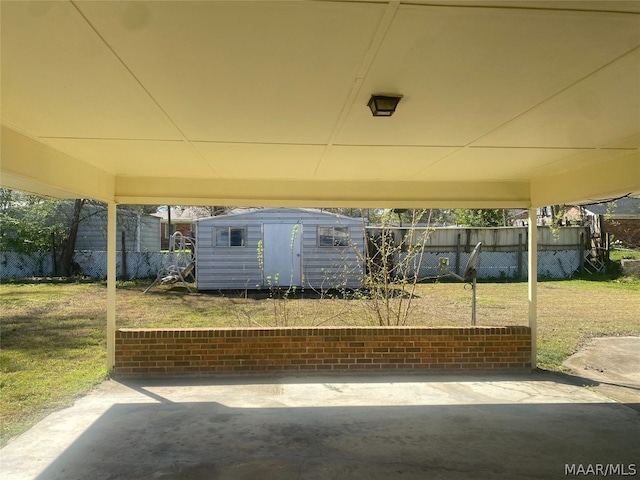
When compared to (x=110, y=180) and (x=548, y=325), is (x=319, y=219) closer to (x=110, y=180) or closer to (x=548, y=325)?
(x=548, y=325)

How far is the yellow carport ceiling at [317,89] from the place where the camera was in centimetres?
160

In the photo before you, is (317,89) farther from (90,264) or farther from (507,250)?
(90,264)

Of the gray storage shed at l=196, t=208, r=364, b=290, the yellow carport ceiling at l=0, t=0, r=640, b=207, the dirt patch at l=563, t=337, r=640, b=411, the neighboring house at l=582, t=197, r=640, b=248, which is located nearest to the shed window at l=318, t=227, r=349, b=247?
the gray storage shed at l=196, t=208, r=364, b=290

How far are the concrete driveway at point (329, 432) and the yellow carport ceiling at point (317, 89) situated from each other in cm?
209

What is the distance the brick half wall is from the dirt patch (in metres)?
0.76

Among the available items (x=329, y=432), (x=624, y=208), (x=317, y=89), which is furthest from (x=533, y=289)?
(x=624, y=208)

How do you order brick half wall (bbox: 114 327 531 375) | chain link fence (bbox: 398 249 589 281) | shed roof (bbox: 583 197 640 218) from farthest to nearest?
shed roof (bbox: 583 197 640 218), chain link fence (bbox: 398 249 589 281), brick half wall (bbox: 114 327 531 375)

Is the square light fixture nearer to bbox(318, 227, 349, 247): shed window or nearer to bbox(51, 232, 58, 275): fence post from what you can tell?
bbox(318, 227, 349, 247): shed window

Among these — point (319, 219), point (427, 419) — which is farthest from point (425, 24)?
point (319, 219)

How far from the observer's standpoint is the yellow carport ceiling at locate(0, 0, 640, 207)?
5.25 ft

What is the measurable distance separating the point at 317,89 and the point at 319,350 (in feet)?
12.0

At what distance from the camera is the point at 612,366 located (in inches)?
225

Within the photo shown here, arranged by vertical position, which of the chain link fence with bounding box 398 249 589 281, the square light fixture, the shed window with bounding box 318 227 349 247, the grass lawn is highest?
the square light fixture

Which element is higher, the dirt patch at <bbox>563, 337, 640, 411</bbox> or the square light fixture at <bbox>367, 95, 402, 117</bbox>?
the square light fixture at <bbox>367, 95, 402, 117</bbox>
